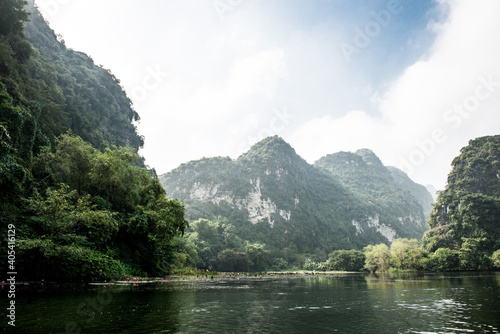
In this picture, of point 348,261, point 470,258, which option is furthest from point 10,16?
point 348,261

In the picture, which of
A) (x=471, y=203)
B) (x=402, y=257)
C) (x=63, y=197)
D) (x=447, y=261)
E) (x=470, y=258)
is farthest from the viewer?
(x=402, y=257)

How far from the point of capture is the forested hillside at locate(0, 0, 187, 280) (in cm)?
1969

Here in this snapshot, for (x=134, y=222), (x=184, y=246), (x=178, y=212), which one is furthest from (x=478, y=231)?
(x=134, y=222)

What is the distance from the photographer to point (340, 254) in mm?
102125

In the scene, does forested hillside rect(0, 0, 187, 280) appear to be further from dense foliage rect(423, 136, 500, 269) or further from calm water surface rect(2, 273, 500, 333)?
dense foliage rect(423, 136, 500, 269)

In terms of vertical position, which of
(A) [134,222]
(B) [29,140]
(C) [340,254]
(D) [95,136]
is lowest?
(C) [340,254]

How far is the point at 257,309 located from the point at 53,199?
16.8 m

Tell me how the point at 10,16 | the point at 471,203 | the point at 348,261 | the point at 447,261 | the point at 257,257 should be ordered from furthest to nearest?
the point at 257,257 → the point at 348,261 → the point at 471,203 → the point at 447,261 → the point at 10,16

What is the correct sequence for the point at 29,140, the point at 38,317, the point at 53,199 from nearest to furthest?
the point at 38,317 < the point at 53,199 < the point at 29,140

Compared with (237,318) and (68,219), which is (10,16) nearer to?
(68,219)

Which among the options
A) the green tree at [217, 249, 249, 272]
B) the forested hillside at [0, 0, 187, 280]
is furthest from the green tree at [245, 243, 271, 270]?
the forested hillside at [0, 0, 187, 280]

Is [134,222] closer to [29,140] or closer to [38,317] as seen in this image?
[29,140]

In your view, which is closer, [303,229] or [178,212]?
[178,212]

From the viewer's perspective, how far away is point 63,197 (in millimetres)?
22250
